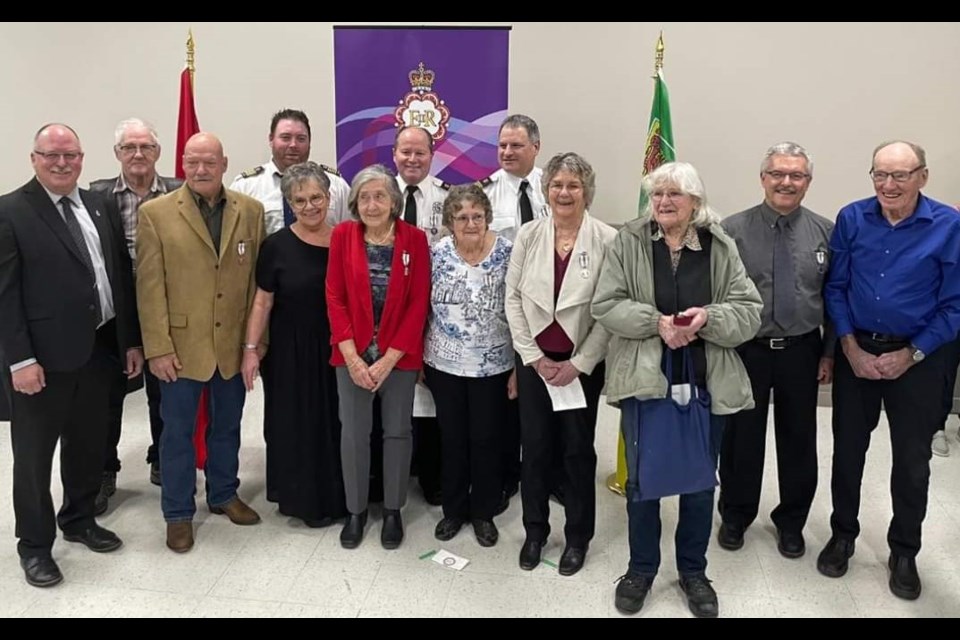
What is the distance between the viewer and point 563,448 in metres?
2.74

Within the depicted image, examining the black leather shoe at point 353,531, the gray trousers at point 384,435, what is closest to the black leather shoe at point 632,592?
the gray trousers at point 384,435

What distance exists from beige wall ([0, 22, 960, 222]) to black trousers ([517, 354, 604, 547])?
2658mm

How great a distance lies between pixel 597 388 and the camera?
272 centimetres

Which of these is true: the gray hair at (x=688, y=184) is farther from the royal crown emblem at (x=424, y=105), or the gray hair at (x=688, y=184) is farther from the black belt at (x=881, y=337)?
the royal crown emblem at (x=424, y=105)

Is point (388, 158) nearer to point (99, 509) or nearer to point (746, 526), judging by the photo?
point (99, 509)

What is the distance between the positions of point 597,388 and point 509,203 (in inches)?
40.3

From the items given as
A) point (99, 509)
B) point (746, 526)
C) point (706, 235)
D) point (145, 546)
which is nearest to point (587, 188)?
point (706, 235)

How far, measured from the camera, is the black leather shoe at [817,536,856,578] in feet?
9.20

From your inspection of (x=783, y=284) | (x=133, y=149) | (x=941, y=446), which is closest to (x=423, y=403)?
(x=783, y=284)

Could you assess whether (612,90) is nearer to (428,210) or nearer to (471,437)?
(428,210)

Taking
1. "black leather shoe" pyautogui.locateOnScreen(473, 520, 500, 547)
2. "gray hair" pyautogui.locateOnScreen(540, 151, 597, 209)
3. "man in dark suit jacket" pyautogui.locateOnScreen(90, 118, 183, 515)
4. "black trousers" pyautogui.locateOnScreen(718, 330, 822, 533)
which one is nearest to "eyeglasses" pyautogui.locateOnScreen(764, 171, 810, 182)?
"black trousers" pyautogui.locateOnScreen(718, 330, 822, 533)

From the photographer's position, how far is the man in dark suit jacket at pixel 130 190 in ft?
10.5

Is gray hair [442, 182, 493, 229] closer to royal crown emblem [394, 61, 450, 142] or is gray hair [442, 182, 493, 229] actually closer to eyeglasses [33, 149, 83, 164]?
eyeglasses [33, 149, 83, 164]

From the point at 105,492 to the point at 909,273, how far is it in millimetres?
3507
